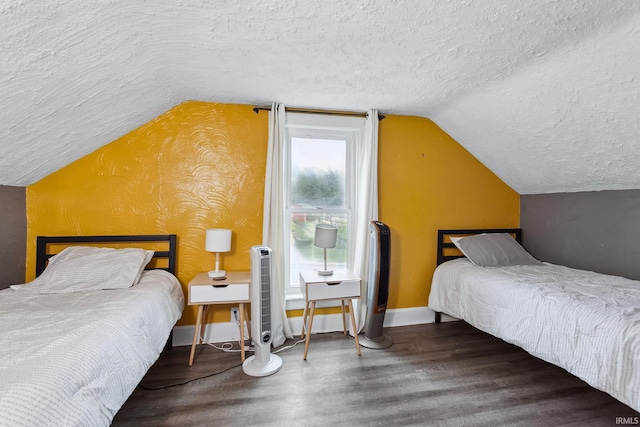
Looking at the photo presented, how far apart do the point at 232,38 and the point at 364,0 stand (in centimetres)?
79

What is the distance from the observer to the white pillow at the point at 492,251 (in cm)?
298

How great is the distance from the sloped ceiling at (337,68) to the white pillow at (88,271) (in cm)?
72

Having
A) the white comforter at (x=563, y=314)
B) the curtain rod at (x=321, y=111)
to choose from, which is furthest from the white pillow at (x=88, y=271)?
the white comforter at (x=563, y=314)

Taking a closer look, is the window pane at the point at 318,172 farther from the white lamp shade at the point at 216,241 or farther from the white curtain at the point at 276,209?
the white lamp shade at the point at 216,241

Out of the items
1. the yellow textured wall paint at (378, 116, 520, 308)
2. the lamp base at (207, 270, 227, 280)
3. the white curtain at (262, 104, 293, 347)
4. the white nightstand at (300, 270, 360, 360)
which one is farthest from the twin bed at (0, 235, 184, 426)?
the yellow textured wall paint at (378, 116, 520, 308)

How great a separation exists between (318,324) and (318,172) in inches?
60.2

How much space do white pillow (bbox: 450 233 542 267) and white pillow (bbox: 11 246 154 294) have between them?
2.95 m

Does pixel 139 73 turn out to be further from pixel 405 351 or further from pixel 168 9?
pixel 405 351

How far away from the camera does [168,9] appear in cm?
146

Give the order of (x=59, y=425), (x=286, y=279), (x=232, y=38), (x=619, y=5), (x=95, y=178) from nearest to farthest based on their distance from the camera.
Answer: (x=59, y=425) → (x=619, y=5) → (x=232, y=38) → (x=95, y=178) → (x=286, y=279)

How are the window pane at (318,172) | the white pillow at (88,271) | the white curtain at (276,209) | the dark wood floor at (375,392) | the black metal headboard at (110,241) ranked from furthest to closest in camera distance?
the window pane at (318,172) → the white curtain at (276,209) → the black metal headboard at (110,241) → the white pillow at (88,271) → the dark wood floor at (375,392)

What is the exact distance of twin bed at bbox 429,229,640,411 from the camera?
162 cm

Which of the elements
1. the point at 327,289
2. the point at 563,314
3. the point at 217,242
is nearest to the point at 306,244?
the point at 327,289

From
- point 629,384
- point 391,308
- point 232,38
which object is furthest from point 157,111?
point 629,384
